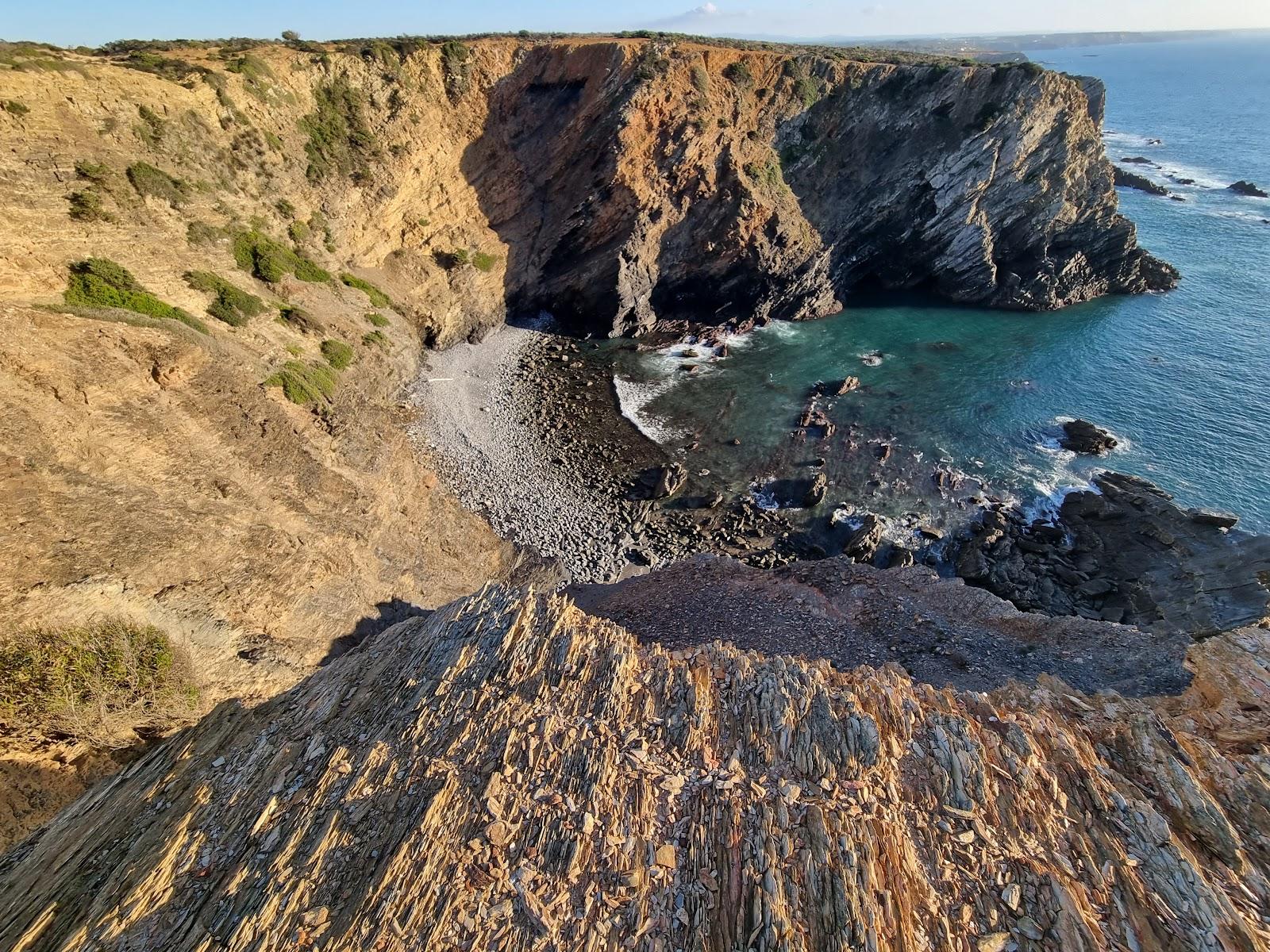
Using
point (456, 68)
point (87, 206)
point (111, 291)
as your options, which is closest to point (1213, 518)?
point (111, 291)

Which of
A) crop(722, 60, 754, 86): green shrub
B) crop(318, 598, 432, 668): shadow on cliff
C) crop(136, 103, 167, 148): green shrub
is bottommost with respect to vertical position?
crop(318, 598, 432, 668): shadow on cliff

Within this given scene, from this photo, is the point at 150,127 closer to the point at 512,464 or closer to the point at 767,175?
the point at 512,464

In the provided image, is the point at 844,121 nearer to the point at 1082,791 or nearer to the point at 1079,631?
the point at 1079,631

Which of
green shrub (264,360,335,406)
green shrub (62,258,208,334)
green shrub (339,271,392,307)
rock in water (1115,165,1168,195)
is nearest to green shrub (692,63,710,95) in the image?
green shrub (339,271,392,307)

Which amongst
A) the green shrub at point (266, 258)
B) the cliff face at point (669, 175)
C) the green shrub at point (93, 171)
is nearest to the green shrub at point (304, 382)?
the green shrub at point (266, 258)

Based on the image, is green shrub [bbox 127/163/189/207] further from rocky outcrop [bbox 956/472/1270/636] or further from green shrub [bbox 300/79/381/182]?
rocky outcrop [bbox 956/472/1270/636]

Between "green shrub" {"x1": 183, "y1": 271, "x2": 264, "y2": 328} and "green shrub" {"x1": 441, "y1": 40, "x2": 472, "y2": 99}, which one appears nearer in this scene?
"green shrub" {"x1": 183, "y1": 271, "x2": 264, "y2": 328}
